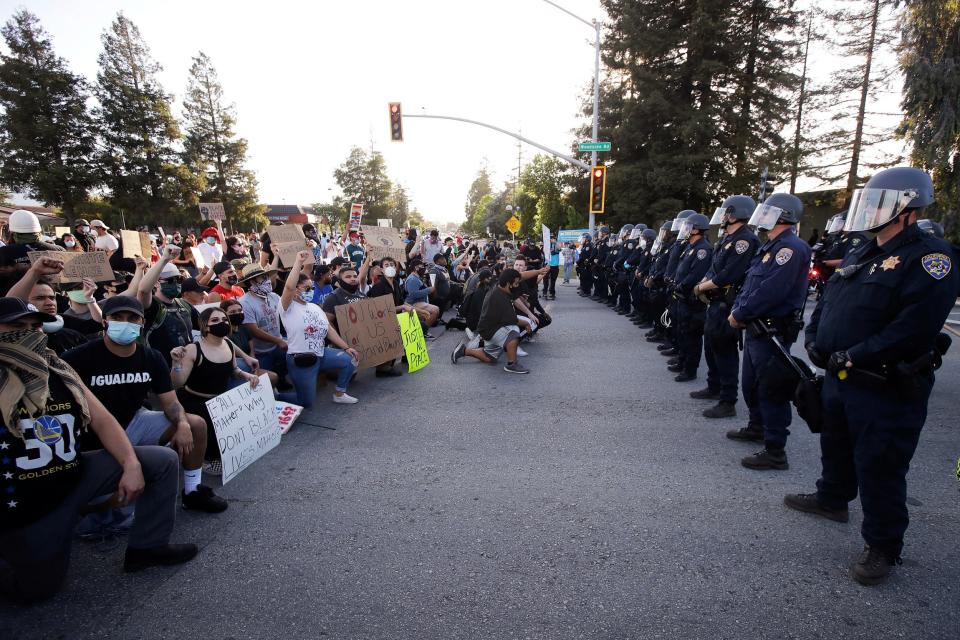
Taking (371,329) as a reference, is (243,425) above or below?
below

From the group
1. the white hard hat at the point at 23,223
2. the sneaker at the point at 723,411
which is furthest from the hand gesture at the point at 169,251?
the sneaker at the point at 723,411

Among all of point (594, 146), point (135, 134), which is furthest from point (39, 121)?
point (594, 146)

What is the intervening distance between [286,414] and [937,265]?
508 cm

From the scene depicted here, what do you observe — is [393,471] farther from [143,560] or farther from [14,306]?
[14,306]

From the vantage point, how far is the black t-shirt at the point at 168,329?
3.96 meters

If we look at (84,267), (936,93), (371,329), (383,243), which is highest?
(936,93)

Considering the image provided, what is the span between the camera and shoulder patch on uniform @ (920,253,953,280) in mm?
2467

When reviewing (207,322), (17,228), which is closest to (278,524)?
(207,322)

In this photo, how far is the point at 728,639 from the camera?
7.38 feet

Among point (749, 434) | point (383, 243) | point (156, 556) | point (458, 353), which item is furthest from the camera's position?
point (383, 243)

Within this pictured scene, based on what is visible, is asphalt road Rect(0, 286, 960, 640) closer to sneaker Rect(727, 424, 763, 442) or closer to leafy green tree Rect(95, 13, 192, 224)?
sneaker Rect(727, 424, 763, 442)

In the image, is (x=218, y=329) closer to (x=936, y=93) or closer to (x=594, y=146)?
(x=594, y=146)

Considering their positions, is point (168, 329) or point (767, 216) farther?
point (767, 216)

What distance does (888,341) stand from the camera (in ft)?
8.27
